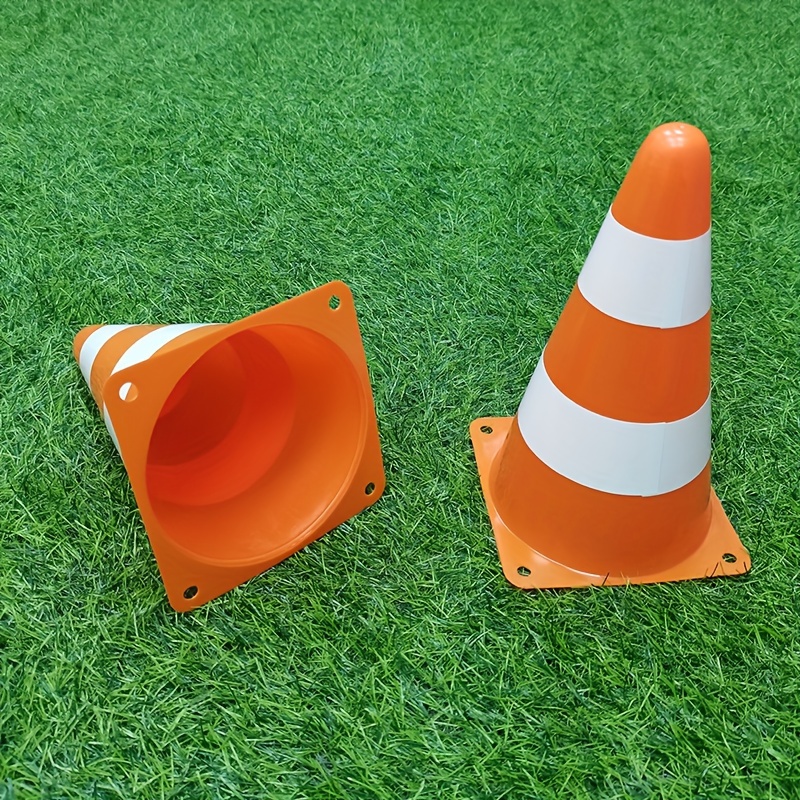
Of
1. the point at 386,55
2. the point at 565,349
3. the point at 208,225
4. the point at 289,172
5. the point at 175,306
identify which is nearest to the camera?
the point at 565,349

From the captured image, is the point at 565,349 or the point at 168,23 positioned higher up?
the point at 168,23

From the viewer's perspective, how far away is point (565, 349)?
3.86 ft

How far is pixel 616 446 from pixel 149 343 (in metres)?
0.87

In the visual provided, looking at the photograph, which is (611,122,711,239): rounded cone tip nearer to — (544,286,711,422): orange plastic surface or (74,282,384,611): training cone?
(544,286,711,422): orange plastic surface

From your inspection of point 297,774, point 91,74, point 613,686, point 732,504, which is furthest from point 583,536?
point 91,74

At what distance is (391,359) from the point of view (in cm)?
175

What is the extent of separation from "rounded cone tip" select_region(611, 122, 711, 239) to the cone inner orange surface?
1.78 ft

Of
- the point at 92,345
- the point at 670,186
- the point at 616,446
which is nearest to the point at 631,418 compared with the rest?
the point at 616,446

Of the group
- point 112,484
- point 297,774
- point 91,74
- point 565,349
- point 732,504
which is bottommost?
point 732,504

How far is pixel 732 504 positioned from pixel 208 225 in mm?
1587

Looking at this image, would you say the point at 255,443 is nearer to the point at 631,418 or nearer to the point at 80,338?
the point at 80,338

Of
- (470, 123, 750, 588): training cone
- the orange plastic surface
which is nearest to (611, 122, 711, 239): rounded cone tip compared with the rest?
(470, 123, 750, 588): training cone

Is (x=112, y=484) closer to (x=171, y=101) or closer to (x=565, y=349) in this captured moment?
(x=565, y=349)

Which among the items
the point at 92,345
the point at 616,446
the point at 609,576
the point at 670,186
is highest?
the point at 670,186
